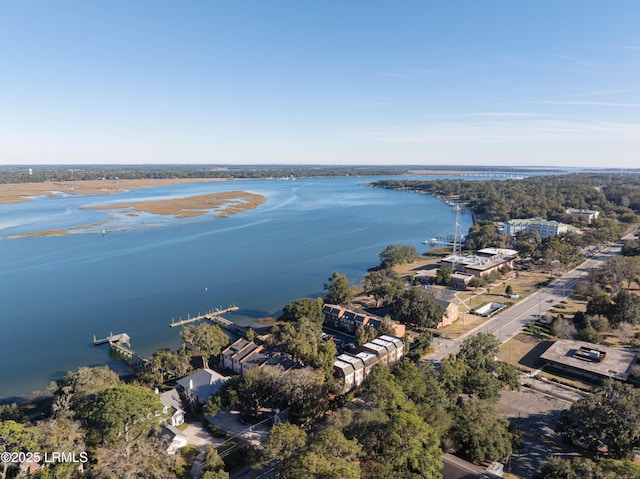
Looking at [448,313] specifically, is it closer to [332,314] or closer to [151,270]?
[332,314]

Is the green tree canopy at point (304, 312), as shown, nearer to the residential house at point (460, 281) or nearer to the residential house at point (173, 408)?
the residential house at point (173, 408)

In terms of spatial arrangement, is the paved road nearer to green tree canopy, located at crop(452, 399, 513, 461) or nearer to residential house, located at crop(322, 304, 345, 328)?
residential house, located at crop(322, 304, 345, 328)

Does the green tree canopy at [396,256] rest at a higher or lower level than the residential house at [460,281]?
higher

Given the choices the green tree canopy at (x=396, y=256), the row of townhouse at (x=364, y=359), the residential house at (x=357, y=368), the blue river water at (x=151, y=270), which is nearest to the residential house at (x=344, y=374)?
the row of townhouse at (x=364, y=359)

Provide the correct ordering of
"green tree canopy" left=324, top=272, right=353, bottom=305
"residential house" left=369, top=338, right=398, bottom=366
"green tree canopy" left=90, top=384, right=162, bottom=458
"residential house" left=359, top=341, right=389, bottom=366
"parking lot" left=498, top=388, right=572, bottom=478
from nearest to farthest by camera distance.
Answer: "green tree canopy" left=90, top=384, right=162, bottom=458, "parking lot" left=498, top=388, right=572, bottom=478, "residential house" left=359, top=341, right=389, bottom=366, "residential house" left=369, top=338, right=398, bottom=366, "green tree canopy" left=324, top=272, right=353, bottom=305

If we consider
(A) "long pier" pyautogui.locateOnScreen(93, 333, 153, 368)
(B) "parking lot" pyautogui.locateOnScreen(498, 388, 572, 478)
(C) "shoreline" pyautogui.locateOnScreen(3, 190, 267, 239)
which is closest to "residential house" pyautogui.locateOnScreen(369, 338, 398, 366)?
(B) "parking lot" pyautogui.locateOnScreen(498, 388, 572, 478)

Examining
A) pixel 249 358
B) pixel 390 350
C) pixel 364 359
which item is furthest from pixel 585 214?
pixel 249 358
